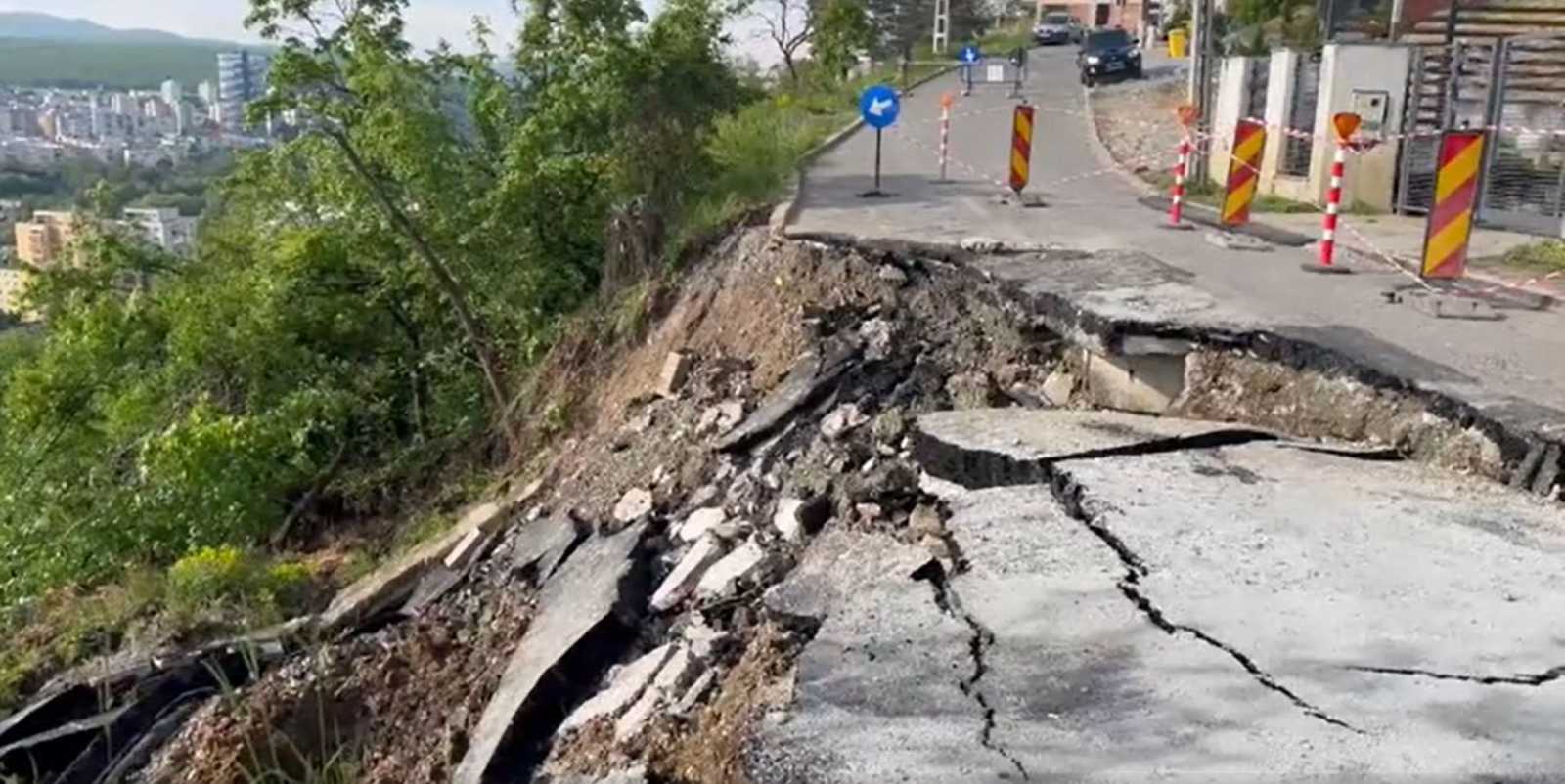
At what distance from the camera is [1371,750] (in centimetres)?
309

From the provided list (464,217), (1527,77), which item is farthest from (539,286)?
(1527,77)

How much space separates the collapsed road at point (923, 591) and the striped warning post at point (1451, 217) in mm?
2805

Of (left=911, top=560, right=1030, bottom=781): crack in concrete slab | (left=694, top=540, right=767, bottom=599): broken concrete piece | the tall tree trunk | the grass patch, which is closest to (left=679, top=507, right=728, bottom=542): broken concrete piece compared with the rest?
(left=694, top=540, right=767, bottom=599): broken concrete piece

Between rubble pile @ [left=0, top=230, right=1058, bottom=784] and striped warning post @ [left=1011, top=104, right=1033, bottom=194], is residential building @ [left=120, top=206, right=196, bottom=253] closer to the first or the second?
rubble pile @ [left=0, top=230, right=1058, bottom=784]

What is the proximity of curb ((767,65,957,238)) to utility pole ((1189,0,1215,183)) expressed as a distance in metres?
4.74

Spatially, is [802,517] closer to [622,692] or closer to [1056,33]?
[622,692]

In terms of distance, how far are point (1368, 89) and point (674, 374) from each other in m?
8.47

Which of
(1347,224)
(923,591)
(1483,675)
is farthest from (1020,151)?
(1483,675)

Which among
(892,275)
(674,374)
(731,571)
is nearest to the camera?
(731,571)

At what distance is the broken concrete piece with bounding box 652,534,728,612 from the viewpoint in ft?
18.1

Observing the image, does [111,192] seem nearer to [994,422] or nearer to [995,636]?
[994,422]

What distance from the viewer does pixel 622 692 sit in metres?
4.85

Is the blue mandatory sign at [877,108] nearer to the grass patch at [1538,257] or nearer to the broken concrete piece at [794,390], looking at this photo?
the broken concrete piece at [794,390]

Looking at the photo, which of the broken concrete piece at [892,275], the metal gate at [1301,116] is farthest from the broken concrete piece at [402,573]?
the metal gate at [1301,116]
